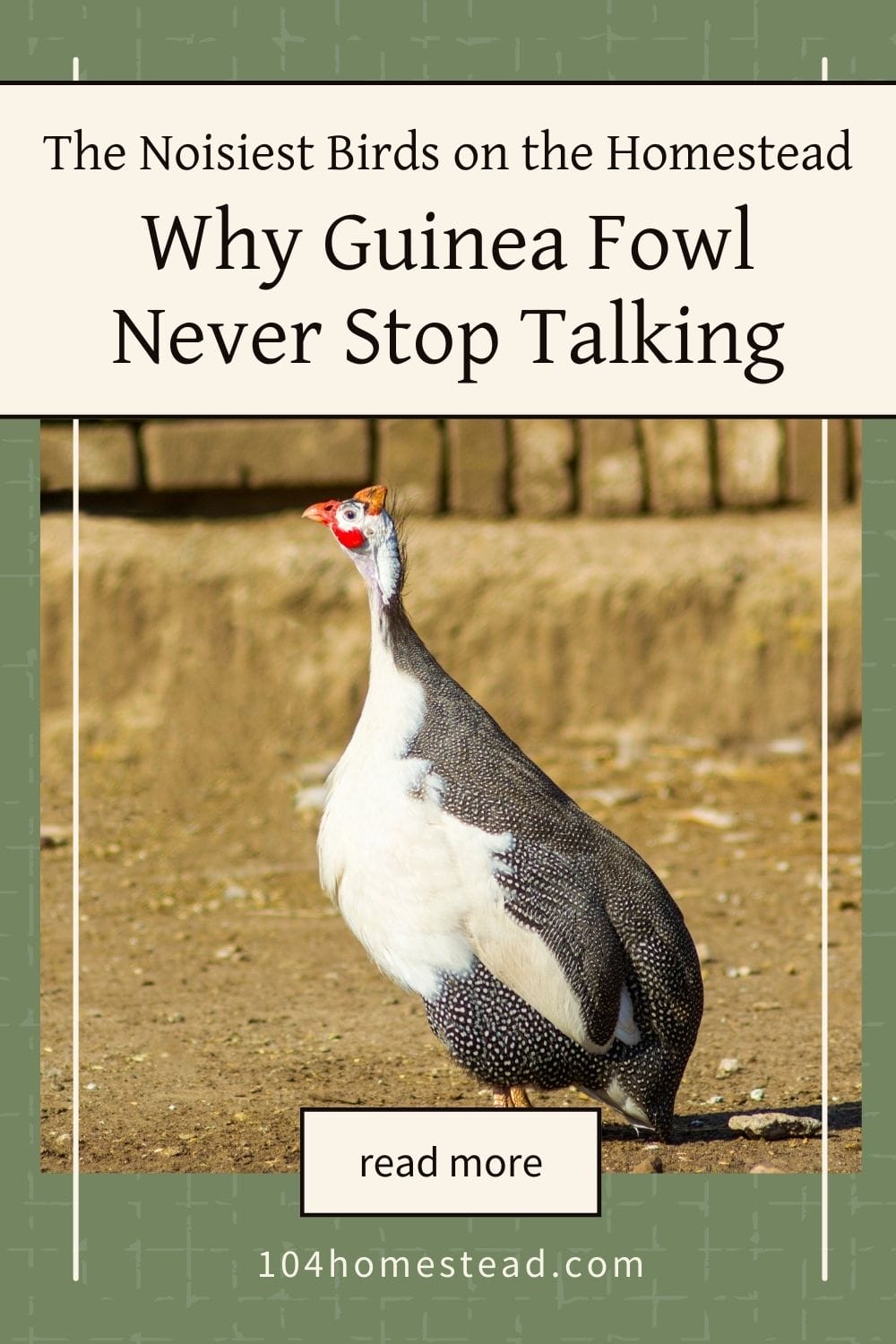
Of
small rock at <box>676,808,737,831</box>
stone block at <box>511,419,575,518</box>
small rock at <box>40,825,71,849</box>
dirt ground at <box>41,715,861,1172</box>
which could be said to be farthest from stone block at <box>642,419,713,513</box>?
small rock at <box>40,825,71,849</box>

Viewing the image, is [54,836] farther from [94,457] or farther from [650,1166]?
[650,1166]

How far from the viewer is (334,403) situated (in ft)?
17.1

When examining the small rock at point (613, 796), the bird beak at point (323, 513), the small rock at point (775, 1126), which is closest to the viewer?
the bird beak at point (323, 513)

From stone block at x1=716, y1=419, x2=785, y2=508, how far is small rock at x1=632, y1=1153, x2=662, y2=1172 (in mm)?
4054

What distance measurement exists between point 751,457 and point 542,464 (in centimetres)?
87

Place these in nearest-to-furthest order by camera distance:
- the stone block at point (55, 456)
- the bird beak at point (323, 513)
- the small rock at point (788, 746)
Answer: the bird beak at point (323, 513), the stone block at point (55, 456), the small rock at point (788, 746)

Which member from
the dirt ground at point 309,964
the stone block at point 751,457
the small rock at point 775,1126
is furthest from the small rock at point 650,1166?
the stone block at point 751,457

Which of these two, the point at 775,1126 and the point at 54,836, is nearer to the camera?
the point at 775,1126

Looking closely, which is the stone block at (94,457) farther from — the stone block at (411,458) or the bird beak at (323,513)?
the bird beak at (323,513)

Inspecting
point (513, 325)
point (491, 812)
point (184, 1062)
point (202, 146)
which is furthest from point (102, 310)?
point (184, 1062)

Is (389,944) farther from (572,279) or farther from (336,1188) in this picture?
(572,279)

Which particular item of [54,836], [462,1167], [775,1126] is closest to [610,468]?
[54,836]

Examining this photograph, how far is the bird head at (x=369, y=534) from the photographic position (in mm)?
5016

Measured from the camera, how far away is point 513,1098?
200 inches
